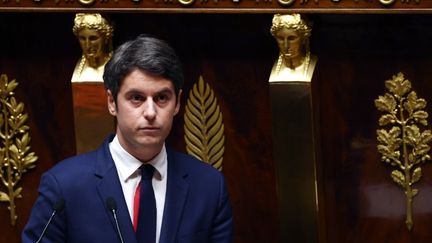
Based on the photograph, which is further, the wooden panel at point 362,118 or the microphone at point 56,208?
the wooden panel at point 362,118

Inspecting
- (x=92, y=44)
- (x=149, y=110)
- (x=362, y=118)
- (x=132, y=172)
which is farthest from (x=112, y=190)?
(x=362, y=118)

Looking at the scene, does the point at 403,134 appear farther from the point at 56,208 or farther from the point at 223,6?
the point at 56,208

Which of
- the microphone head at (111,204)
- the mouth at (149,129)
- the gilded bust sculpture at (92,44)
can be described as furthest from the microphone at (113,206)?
the gilded bust sculpture at (92,44)

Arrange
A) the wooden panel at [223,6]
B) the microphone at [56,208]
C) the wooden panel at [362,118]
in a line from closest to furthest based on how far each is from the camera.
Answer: the microphone at [56,208] → the wooden panel at [223,6] → the wooden panel at [362,118]

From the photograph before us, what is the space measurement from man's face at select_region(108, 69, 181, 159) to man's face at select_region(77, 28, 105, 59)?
40 centimetres

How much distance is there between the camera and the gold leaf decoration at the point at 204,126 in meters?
2.74

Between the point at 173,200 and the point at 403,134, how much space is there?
0.55m

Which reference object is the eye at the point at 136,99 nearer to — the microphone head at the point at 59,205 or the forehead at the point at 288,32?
the microphone head at the point at 59,205

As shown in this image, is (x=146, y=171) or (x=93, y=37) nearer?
(x=146, y=171)

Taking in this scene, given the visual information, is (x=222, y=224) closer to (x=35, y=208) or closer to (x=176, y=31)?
(x=35, y=208)

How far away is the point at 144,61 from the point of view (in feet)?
7.34

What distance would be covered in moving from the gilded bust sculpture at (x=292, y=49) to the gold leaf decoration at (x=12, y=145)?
0.52m

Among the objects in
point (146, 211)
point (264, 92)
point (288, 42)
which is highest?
point (288, 42)

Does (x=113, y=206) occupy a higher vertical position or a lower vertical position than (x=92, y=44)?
lower
